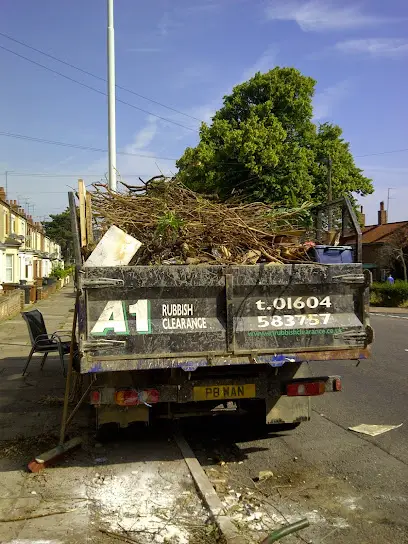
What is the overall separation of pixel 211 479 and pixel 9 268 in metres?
35.0

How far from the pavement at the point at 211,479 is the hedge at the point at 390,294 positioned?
21.9 m

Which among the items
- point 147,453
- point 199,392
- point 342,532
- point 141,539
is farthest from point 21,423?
point 342,532

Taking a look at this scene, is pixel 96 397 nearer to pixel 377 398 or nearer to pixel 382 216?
pixel 377 398

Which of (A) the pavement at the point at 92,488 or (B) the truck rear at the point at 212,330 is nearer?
(A) the pavement at the point at 92,488

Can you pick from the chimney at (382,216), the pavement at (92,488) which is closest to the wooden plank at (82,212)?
the pavement at (92,488)

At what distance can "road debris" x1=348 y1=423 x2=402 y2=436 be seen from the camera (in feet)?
19.6

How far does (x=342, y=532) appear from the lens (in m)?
3.72

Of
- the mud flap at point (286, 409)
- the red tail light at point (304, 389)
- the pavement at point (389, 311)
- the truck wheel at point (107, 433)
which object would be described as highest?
the red tail light at point (304, 389)

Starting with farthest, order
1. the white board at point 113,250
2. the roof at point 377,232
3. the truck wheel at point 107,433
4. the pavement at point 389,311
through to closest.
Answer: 1. the roof at point 377,232
2. the pavement at point 389,311
3. the truck wheel at point 107,433
4. the white board at point 113,250

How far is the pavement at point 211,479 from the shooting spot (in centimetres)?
378

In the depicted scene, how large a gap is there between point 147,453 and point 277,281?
86.0 inches

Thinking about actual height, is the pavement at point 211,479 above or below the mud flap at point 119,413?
below

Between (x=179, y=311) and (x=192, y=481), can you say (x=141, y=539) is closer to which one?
(x=192, y=481)

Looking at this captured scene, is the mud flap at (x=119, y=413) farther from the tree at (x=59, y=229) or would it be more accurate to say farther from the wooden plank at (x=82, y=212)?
the tree at (x=59, y=229)
